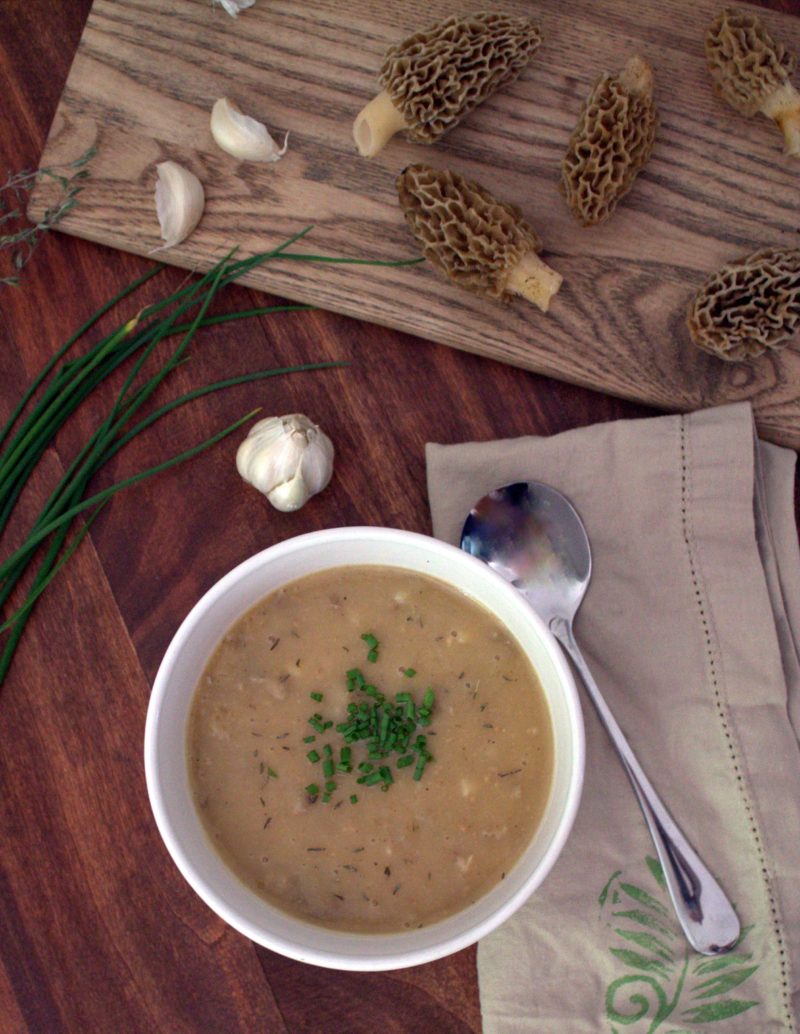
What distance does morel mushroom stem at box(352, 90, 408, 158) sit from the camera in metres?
1.73

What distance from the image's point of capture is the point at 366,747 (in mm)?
1419

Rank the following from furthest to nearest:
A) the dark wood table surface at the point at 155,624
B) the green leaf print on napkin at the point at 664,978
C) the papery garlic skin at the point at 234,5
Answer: the papery garlic skin at the point at 234,5
the dark wood table surface at the point at 155,624
the green leaf print on napkin at the point at 664,978

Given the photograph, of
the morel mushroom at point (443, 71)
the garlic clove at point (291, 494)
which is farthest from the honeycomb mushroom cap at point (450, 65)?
the garlic clove at point (291, 494)

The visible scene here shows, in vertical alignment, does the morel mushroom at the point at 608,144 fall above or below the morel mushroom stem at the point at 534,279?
above

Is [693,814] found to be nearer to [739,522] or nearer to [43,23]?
[739,522]

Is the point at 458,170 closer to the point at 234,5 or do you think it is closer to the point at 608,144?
the point at 608,144

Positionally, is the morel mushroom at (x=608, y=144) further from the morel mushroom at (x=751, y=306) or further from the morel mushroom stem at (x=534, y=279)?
the morel mushroom at (x=751, y=306)

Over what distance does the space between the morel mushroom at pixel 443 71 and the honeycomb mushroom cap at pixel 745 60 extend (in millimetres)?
307

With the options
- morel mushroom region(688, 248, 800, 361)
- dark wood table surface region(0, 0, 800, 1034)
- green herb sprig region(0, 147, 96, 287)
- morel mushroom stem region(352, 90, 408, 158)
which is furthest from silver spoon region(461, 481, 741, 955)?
green herb sprig region(0, 147, 96, 287)

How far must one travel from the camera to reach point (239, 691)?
4.74ft

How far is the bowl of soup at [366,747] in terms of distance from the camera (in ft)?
4.57

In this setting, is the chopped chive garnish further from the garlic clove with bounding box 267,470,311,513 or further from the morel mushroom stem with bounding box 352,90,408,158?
the morel mushroom stem with bounding box 352,90,408,158

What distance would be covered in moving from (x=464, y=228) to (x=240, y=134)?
0.43 meters

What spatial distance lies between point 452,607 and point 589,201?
724mm
